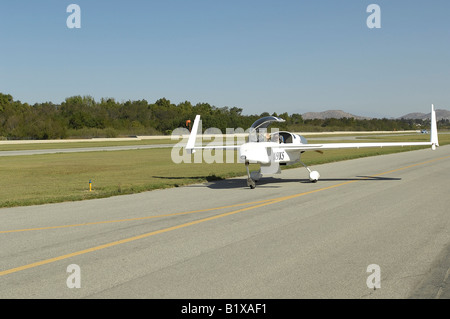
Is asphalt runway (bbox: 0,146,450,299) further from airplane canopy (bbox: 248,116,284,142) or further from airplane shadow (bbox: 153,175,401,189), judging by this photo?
airplane shadow (bbox: 153,175,401,189)

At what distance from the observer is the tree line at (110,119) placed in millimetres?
85062

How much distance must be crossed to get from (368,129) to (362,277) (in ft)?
577

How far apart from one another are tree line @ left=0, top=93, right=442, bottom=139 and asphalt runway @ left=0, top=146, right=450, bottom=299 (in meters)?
47.1

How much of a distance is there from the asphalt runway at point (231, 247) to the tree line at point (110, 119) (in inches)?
1855

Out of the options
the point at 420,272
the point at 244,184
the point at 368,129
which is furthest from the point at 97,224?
the point at 368,129

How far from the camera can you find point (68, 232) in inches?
343

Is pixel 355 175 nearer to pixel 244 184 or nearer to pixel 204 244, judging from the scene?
pixel 244 184

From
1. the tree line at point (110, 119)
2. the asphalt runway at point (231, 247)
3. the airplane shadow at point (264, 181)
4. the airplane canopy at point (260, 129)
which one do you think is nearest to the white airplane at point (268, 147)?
the airplane canopy at point (260, 129)

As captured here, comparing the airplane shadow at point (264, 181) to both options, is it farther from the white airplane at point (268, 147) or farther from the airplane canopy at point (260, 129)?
the airplane canopy at point (260, 129)

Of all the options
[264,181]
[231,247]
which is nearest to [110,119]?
[264,181]

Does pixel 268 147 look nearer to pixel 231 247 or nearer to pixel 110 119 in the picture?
pixel 231 247

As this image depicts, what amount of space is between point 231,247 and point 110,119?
112 m

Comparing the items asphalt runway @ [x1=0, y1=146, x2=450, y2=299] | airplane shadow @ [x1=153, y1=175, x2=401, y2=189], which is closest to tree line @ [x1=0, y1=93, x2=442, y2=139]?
airplane shadow @ [x1=153, y1=175, x2=401, y2=189]

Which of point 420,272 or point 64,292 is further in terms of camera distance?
point 420,272
